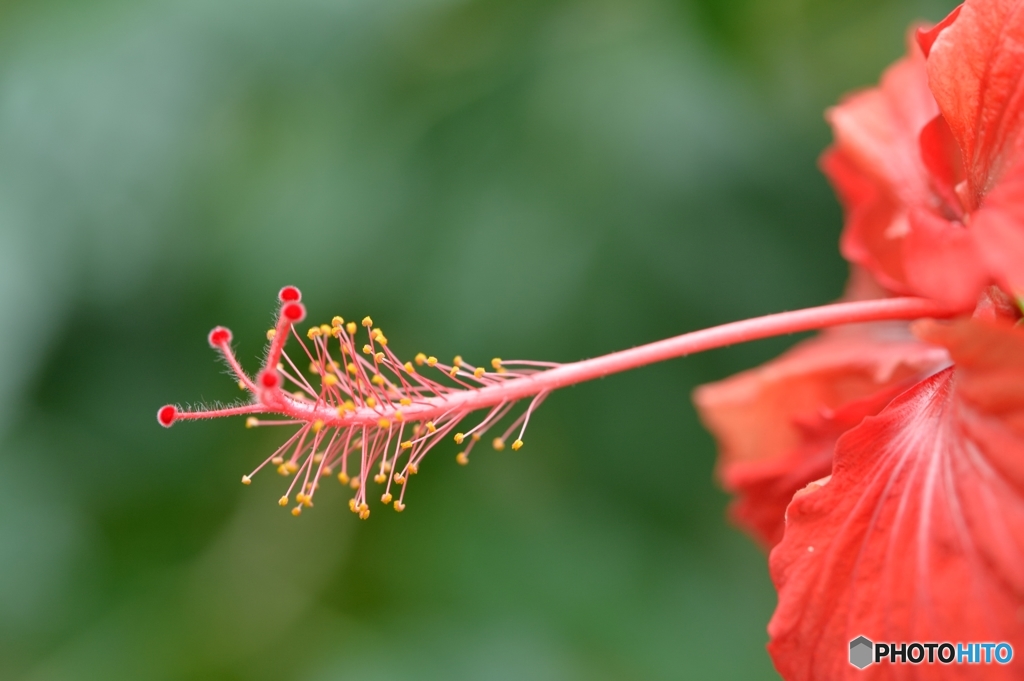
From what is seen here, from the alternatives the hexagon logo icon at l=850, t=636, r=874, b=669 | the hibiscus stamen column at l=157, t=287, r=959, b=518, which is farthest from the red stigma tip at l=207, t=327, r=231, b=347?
the hexagon logo icon at l=850, t=636, r=874, b=669

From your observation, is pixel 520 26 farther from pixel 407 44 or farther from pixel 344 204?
pixel 344 204

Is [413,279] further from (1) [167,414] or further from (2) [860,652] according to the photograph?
(2) [860,652]

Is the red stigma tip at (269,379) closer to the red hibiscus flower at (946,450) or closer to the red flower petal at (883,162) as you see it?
the red hibiscus flower at (946,450)

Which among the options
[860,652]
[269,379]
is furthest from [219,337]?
[860,652]

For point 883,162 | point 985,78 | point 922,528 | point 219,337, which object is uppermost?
point 883,162

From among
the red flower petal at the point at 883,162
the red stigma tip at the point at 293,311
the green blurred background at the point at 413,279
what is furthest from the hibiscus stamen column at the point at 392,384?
the green blurred background at the point at 413,279

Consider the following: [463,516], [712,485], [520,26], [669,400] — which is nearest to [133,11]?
[520,26]
